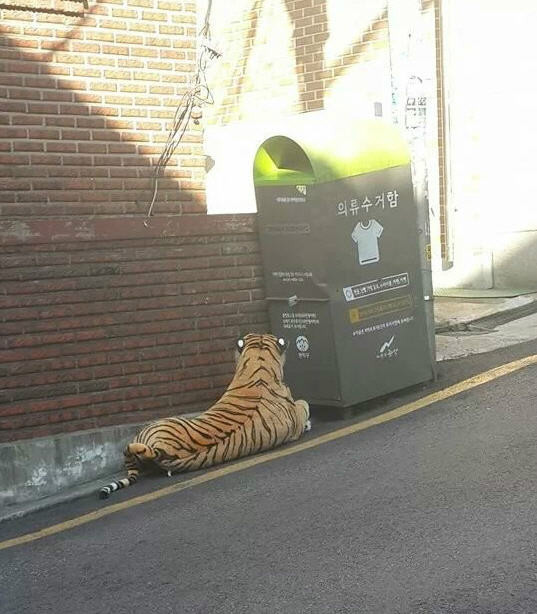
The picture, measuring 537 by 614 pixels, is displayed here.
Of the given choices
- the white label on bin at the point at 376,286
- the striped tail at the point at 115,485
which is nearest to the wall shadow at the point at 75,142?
the white label on bin at the point at 376,286

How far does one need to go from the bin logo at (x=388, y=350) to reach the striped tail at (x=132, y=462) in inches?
86.4

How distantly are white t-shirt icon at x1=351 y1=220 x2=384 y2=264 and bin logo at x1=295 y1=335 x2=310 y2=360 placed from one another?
79 centimetres

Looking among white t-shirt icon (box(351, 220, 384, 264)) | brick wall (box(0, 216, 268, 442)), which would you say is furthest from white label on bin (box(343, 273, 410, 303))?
brick wall (box(0, 216, 268, 442))

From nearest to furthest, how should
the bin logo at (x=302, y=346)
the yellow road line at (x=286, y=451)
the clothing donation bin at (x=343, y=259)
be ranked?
the yellow road line at (x=286, y=451), the clothing donation bin at (x=343, y=259), the bin logo at (x=302, y=346)

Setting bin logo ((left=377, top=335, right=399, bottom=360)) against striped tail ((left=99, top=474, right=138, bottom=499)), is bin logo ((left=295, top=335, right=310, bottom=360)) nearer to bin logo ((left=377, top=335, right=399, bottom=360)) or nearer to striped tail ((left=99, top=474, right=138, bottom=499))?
bin logo ((left=377, top=335, right=399, bottom=360))

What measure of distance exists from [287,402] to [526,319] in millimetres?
4223

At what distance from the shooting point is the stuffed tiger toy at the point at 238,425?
7.25 meters

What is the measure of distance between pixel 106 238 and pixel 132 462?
1.79 meters

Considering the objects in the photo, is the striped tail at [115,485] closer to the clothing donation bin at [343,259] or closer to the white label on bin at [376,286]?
the clothing donation bin at [343,259]

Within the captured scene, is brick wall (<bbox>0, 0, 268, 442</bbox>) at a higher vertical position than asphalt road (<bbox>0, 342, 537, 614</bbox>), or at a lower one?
higher

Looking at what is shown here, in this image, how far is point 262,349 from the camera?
7906 millimetres

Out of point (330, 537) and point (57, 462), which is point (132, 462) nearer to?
point (57, 462)

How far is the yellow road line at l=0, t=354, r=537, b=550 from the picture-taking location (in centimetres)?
648

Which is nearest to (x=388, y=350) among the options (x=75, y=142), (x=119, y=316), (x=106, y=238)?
(x=119, y=316)
